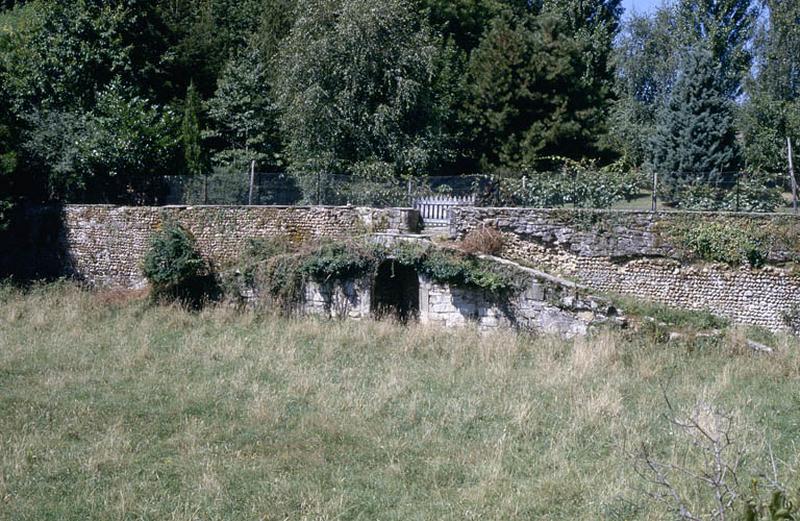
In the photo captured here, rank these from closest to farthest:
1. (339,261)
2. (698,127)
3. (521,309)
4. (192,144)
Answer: (521,309), (339,261), (698,127), (192,144)

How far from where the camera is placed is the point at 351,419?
30.7ft

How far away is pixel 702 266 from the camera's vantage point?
49.8ft

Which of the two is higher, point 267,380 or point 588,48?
point 588,48

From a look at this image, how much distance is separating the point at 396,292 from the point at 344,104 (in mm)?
7689

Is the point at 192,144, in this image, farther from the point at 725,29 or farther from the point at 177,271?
the point at 725,29

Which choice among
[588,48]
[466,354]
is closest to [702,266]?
[466,354]

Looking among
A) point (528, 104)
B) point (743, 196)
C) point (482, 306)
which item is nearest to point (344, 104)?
point (528, 104)

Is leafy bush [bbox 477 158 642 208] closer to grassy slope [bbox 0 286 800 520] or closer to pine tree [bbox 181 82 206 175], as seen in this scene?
grassy slope [bbox 0 286 800 520]

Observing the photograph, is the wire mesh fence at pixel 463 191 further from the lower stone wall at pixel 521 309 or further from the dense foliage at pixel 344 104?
the lower stone wall at pixel 521 309

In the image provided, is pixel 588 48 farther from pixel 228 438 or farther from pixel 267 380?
pixel 228 438

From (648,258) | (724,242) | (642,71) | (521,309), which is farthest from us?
(642,71)

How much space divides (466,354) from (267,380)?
11.7ft

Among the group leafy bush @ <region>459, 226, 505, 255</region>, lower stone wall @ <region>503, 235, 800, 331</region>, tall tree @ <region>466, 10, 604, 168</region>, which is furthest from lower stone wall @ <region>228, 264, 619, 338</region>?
tall tree @ <region>466, 10, 604, 168</region>

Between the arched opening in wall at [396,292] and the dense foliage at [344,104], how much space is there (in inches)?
95.1
